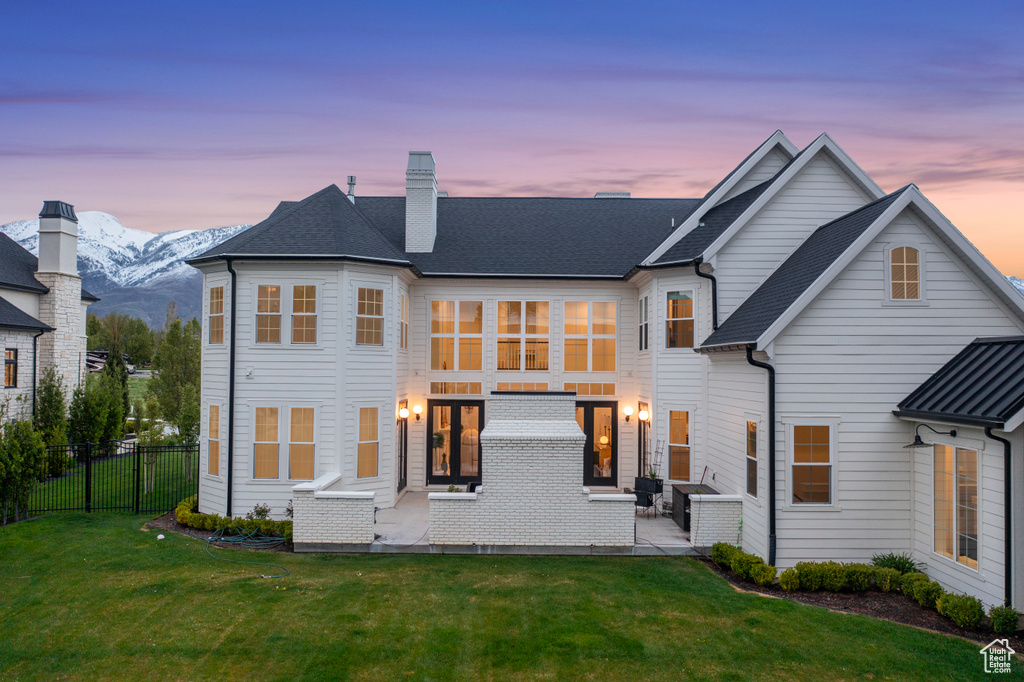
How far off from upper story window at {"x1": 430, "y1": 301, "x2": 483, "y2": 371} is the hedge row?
6694 mm

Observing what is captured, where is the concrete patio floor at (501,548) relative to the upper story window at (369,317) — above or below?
below

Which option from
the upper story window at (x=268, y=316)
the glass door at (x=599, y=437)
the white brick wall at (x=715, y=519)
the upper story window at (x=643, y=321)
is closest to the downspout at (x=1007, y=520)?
the white brick wall at (x=715, y=519)

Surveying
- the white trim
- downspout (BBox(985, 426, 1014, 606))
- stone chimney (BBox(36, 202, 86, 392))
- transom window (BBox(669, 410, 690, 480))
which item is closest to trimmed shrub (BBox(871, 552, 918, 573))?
downspout (BBox(985, 426, 1014, 606))

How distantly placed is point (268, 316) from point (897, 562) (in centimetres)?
1490

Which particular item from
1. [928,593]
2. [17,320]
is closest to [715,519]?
[928,593]

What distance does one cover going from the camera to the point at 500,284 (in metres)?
18.2

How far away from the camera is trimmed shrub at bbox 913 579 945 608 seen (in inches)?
369

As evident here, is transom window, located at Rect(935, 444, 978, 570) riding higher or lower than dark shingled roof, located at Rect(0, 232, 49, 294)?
lower

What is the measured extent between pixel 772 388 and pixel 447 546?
7.51 m

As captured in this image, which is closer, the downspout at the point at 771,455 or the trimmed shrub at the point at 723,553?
the downspout at the point at 771,455

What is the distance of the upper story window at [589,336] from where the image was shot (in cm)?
1816

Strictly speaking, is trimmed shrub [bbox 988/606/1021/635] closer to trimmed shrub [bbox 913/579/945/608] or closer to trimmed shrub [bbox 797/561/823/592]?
trimmed shrub [bbox 913/579/945/608]

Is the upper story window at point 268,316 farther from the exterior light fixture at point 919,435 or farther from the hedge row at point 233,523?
the exterior light fixture at point 919,435

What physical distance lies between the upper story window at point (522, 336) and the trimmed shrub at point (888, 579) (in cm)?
1026
